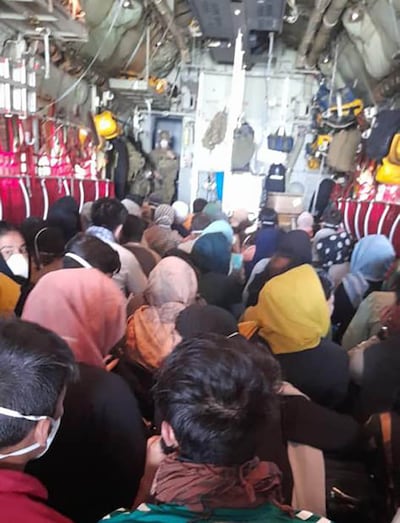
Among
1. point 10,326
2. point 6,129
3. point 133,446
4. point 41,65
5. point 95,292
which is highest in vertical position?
point 41,65

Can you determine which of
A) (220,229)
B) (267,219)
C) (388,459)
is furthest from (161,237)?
(388,459)

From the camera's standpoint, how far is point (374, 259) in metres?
3.00

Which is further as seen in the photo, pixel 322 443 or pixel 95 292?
pixel 95 292

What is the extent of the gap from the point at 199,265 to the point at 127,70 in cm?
496

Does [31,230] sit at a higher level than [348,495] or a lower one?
higher

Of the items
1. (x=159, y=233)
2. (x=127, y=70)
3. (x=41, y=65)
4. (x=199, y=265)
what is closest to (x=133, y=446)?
(x=199, y=265)

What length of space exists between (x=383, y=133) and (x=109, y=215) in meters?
3.31

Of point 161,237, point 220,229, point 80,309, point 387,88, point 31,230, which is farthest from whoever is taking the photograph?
point 387,88

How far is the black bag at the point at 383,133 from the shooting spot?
16.8 ft

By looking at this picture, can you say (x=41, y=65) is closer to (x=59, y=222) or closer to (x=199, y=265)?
(x=59, y=222)

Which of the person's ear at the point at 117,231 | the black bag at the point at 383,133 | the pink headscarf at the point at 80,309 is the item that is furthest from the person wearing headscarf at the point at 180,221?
the pink headscarf at the point at 80,309

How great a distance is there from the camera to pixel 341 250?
3637mm

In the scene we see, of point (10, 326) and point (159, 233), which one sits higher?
point (10, 326)

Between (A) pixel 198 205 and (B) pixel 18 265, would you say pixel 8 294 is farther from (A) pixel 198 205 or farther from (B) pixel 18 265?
(A) pixel 198 205
